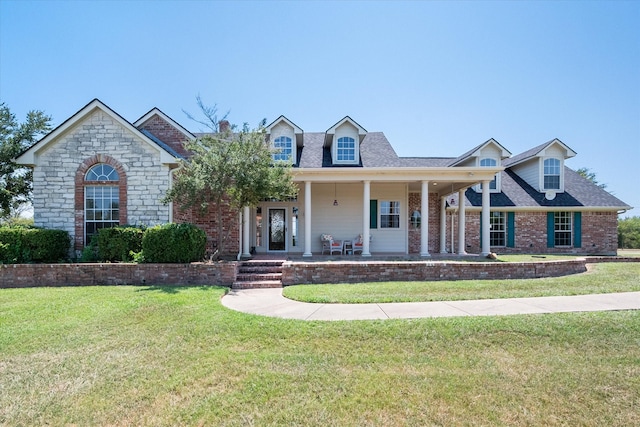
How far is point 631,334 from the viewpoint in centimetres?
486

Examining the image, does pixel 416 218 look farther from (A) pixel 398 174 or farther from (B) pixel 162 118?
(B) pixel 162 118

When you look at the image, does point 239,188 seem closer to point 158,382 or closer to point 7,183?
point 158,382

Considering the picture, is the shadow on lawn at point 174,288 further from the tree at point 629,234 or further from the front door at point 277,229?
the tree at point 629,234

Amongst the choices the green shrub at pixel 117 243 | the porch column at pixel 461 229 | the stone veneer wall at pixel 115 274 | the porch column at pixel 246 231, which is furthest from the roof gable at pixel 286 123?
the porch column at pixel 461 229

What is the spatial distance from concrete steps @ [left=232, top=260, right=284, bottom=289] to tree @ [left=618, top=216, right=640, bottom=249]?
1060 inches

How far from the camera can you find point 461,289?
799 cm

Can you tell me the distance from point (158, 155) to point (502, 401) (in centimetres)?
1207

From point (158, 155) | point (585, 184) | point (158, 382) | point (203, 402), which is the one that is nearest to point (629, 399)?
point (203, 402)

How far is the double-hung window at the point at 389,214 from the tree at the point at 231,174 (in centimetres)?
641

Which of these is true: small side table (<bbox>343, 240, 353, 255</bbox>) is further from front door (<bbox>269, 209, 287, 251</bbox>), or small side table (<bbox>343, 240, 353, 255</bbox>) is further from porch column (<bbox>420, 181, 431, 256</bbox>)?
porch column (<bbox>420, 181, 431, 256</bbox>)

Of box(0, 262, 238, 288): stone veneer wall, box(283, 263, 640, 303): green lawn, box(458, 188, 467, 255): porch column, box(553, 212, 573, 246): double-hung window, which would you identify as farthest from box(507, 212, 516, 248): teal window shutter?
box(0, 262, 238, 288): stone veneer wall

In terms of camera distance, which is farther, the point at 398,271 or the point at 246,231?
the point at 246,231

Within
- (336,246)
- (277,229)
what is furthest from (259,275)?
(277,229)

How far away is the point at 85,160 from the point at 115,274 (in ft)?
16.8
